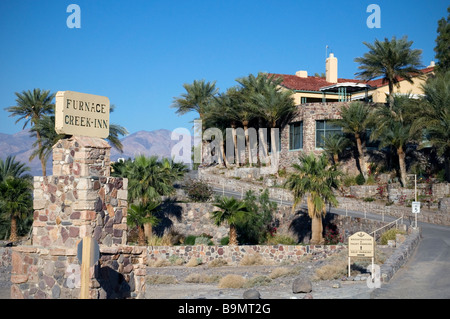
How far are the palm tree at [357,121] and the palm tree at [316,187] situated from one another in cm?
1251

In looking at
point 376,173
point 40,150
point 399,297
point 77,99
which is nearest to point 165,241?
point 40,150

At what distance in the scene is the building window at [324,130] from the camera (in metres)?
48.8

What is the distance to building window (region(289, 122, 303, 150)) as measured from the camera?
5056 cm

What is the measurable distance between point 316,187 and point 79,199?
893 inches

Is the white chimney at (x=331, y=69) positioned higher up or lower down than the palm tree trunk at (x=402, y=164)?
higher up

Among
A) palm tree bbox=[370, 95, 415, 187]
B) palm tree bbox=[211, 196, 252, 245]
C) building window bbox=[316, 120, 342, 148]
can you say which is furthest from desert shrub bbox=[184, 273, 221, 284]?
building window bbox=[316, 120, 342, 148]

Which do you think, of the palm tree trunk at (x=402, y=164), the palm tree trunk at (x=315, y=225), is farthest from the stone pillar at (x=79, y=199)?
the palm tree trunk at (x=402, y=164)

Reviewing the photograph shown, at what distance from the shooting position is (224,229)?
129 ft

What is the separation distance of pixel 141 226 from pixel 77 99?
71.0 ft

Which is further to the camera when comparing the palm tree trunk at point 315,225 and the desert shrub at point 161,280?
the palm tree trunk at point 315,225

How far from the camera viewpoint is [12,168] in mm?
45062

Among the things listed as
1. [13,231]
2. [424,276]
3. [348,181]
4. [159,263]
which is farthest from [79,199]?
[348,181]

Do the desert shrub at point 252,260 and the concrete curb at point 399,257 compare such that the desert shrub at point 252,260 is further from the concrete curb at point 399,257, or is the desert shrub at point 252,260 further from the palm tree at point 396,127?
the palm tree at point 396,127

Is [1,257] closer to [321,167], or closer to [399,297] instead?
[321,167]
